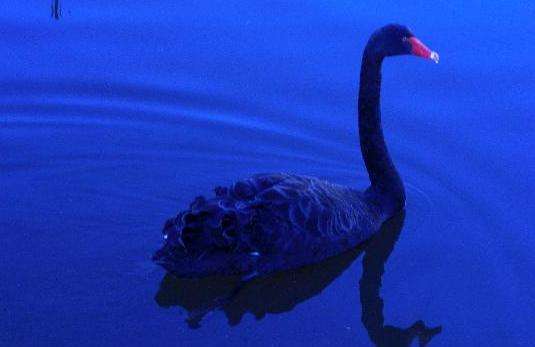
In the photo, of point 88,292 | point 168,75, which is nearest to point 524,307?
point 88,292

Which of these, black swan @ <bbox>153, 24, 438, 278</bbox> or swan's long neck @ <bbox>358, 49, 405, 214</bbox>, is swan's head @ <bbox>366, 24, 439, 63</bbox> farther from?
swan's long neck @ <bbox>358, 49, 405, 214</bbox>

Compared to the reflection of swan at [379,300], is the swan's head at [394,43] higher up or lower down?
Result: higher up

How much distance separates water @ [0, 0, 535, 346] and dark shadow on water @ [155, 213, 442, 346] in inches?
0.6

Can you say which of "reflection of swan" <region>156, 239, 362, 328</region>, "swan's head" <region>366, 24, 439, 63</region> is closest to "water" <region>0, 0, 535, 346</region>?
"reflection of swan" <region>156, 239, 362, 328</region>

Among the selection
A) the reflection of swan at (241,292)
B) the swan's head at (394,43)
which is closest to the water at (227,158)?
the reflection of swan at (241,292)

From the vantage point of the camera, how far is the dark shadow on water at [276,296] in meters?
3.73

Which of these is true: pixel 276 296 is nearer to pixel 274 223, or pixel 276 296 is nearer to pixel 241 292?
pixel 241 292

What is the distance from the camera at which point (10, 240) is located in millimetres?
3986

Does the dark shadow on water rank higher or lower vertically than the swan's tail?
lower

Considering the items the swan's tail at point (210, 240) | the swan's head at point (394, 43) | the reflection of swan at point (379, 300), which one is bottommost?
Result: the reflection of swan at point (379, 300)

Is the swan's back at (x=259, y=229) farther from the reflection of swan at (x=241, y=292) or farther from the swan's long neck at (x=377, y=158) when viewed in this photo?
the swan's long neck at (x=377, y=158)

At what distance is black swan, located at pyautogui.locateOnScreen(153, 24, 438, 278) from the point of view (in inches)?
147

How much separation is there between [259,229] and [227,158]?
1095 mm

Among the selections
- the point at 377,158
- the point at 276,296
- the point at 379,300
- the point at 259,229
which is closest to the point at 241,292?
the point at 276,296
